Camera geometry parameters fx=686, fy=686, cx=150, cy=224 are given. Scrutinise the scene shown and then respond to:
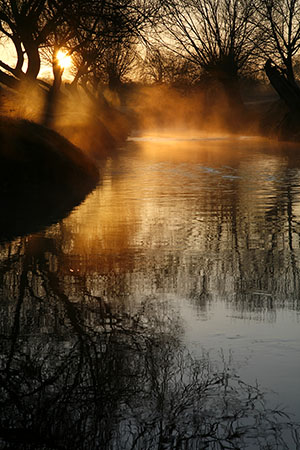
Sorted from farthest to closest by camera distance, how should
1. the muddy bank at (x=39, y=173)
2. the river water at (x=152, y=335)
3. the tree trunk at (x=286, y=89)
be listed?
the tree trunk at (x=286, y=89) < the muddy bank at (x=39, y=173) < the river water at (x=152, y=335)

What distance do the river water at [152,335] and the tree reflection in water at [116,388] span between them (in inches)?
0.4

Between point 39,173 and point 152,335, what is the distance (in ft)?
36.2

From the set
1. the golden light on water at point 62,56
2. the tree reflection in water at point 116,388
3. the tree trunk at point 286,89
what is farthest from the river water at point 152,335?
the tree trunk at point 286,89

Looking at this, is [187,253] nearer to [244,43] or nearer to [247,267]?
[247,267]

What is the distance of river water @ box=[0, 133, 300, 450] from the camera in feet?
12.9

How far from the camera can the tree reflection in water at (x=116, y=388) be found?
12.5 ft

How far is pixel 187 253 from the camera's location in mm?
8742

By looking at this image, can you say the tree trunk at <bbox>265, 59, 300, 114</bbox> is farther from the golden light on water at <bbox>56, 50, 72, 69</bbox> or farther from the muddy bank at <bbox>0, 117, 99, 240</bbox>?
the muddy bank at <bbox>0, 117, 99, 240</bbox>

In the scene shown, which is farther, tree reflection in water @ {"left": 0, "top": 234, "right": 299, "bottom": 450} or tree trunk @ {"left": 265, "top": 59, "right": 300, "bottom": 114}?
tree trunk @ {"left": 265, "top": 59, "right": 300, "bottom": 114}

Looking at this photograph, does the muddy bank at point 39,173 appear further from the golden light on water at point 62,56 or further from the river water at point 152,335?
the golden light on water at point 62,56

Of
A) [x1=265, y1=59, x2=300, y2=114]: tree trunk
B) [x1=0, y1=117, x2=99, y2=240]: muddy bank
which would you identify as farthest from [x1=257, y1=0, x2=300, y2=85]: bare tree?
[x1=0, y1=117, x2=99, y2=240]: muddy bank

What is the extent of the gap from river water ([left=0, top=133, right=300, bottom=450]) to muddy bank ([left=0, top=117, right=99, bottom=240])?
1985mm

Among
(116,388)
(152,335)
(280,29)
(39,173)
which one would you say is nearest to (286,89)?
(280,29)

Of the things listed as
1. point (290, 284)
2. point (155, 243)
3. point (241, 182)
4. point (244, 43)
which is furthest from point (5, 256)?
point (244, 43)
